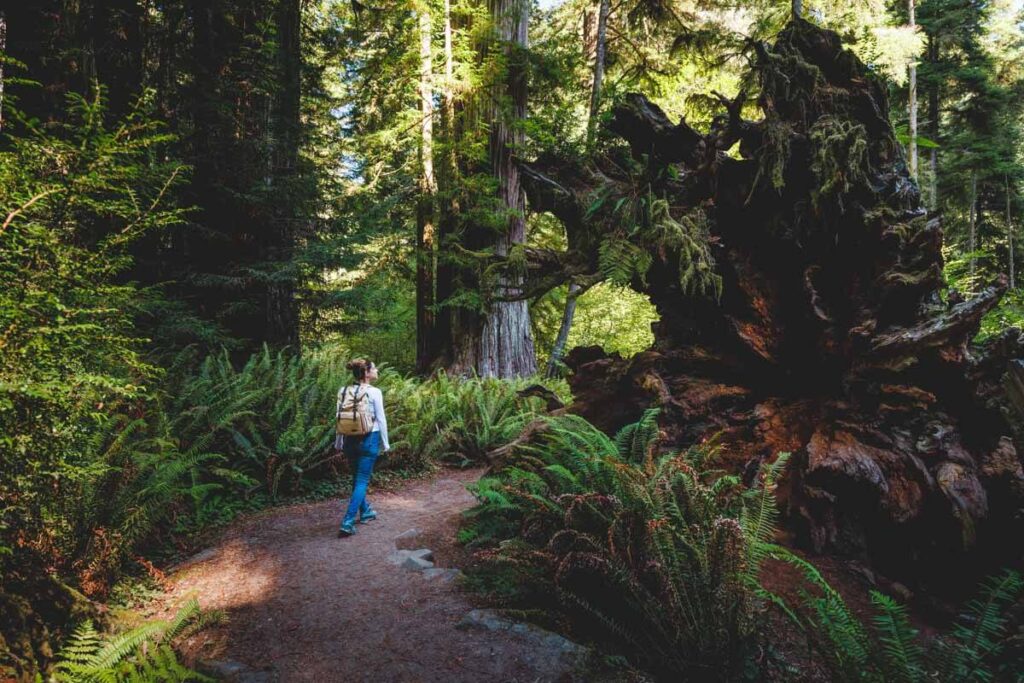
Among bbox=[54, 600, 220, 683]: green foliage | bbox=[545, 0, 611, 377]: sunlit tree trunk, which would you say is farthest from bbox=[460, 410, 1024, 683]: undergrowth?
bbox=[545, 0, 611, 377]: sunlit tree trunk

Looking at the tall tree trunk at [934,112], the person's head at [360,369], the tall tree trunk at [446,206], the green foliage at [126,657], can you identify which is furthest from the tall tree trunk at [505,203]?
the tall tree trunk at [934,112]

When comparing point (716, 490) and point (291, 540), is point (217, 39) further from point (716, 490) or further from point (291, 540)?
point (716, 490)

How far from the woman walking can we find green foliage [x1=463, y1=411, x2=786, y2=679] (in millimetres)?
1577

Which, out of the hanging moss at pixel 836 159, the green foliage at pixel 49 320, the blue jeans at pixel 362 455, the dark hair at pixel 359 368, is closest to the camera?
the green foliage at pixel 49 320

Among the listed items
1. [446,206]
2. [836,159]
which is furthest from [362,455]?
[446,206]

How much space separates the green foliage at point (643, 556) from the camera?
2824 mm

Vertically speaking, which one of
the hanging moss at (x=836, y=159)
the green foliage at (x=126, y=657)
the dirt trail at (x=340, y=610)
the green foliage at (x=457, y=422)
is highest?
the hanging moss at (x=836, y=159)

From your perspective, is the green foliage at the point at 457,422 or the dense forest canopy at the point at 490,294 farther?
the green foliage at the point at 457,422

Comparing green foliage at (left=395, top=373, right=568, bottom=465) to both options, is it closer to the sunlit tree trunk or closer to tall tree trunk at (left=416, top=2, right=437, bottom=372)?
the sunlit tree trunk

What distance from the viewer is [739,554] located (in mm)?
2895

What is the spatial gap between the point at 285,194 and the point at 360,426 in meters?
5.63

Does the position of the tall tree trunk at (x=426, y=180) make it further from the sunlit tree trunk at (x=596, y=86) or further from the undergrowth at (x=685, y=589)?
the undergrowth at (x=685, y=589)

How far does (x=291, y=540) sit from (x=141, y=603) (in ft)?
4.46

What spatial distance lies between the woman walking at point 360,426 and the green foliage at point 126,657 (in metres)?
2.03
